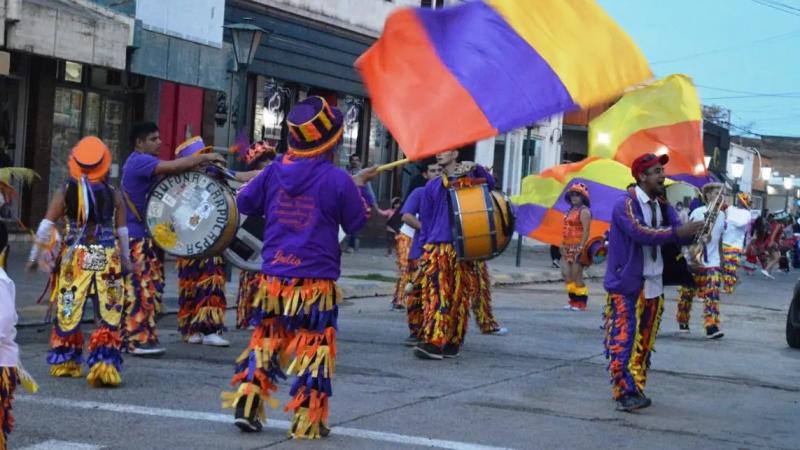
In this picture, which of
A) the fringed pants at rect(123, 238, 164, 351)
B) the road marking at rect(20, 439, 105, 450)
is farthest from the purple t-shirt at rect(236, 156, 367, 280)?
the fringed pants at rect(123, 238, 164, 351)

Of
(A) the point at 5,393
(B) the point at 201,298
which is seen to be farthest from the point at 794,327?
(A) the point at 5,393

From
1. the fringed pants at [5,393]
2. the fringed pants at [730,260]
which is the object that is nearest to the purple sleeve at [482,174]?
the fringed pants at [5,393]

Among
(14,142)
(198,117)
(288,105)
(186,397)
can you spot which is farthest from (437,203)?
(288,105)

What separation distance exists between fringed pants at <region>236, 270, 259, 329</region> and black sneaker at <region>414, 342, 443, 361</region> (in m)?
1.99

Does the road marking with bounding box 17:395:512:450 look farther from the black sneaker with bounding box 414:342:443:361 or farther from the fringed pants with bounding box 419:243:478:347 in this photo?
the fringed pants with bounding box 419:243:478:347

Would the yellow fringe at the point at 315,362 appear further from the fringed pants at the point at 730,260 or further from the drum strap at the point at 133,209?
the fringed pants at the point at 730,260

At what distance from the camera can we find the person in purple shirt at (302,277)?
7.74m

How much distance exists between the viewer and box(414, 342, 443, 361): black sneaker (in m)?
11.6

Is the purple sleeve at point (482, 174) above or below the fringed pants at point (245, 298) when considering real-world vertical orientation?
above

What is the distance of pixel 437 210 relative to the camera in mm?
12039

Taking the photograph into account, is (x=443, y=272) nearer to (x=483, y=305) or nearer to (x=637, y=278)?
(x=483, y=305)

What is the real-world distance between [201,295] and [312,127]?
420 centimetres

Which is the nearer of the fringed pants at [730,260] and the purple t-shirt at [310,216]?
the purple t-shirt at [310,216]

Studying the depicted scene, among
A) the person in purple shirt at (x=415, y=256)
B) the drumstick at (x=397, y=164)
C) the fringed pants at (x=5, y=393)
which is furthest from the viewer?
the person in purple shirt at (x=415, y=256)
